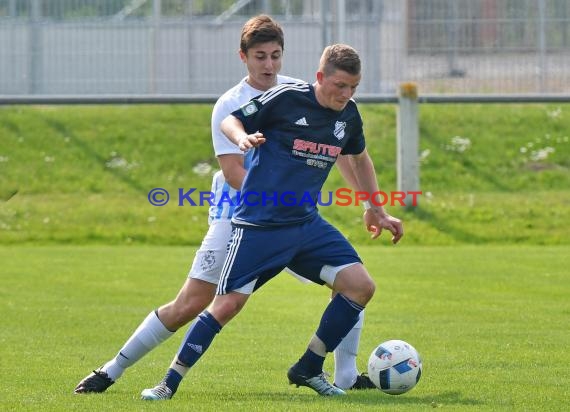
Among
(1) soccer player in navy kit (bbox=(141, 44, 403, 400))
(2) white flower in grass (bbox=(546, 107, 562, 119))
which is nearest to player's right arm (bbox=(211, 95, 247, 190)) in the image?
(1) soccer player in navy kit (bbox=(141, 44, 403, 400))

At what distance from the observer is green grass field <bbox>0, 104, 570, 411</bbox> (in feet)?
25.6

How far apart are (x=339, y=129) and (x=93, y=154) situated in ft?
49.3

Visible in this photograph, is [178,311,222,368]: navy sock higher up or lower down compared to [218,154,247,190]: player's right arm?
lower down

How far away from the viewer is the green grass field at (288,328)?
7219 millimetres

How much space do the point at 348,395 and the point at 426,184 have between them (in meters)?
13.4

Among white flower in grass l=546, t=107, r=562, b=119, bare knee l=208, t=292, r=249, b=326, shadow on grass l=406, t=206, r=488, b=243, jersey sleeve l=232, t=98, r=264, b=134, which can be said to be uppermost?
jersey sleeve l=232, t=98, r=264, b=134

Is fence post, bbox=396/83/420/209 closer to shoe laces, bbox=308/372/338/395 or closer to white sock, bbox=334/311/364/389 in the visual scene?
white sock, bbox=334/311/364/389

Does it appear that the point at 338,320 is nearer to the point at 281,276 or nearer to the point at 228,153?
the point at 228,153

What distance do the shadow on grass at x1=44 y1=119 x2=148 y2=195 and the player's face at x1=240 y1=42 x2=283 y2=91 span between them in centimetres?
1310

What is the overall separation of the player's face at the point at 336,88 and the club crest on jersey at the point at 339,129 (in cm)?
11

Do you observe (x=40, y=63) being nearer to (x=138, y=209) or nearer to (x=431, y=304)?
(x=138, y=209)

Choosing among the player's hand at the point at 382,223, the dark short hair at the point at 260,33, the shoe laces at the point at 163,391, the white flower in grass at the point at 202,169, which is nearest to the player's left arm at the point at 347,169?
the player's hand at the point at 382,223

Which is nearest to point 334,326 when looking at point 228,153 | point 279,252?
point 279,252

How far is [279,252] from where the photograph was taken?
7.14 metres
